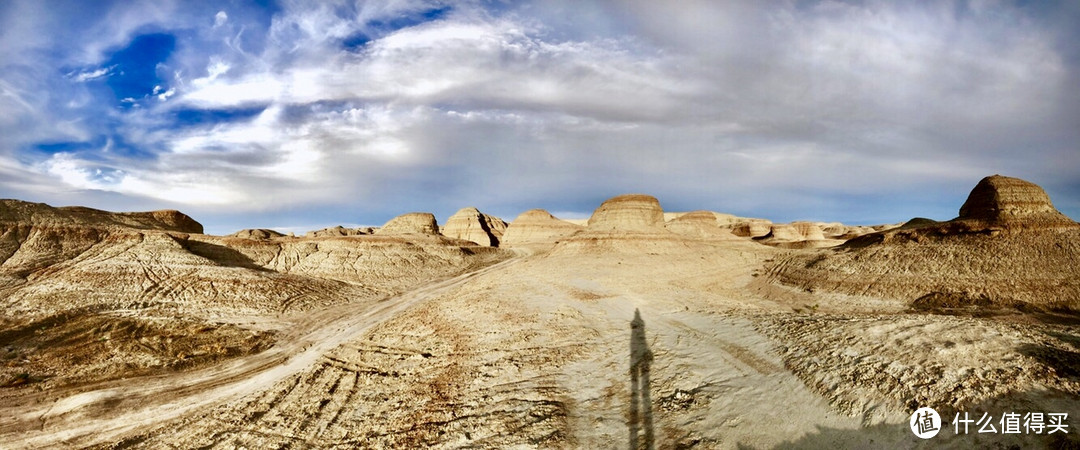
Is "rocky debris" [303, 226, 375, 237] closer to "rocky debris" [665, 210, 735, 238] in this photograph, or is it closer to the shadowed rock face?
"rocky debris" [665, 210, 735, 238]

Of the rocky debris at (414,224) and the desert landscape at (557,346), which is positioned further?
the rocky debris at (414,224)

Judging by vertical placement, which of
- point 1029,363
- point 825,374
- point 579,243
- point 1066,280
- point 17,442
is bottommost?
point 17,442

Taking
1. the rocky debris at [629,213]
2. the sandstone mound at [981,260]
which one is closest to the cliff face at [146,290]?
the rocky debris at [629,213]

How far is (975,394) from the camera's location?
291 inches

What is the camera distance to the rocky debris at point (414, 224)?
2810 inches

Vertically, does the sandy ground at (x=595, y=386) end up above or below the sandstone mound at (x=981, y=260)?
below

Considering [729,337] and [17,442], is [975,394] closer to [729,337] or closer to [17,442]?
[729,337]

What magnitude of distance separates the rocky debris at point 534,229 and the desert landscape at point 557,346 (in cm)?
6306

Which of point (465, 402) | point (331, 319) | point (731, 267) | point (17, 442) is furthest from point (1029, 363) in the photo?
point (731, 267)

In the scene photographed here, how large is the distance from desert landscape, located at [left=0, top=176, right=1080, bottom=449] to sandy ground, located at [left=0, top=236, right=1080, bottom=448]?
0.07 metres

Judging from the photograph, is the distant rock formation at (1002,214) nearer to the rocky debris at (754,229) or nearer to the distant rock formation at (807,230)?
the distant rock formation at (807,230)

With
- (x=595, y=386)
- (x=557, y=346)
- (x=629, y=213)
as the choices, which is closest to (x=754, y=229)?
(x=629, y=213)

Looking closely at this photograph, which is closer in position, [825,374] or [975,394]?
[975,394]

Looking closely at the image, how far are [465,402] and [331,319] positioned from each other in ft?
57.7
